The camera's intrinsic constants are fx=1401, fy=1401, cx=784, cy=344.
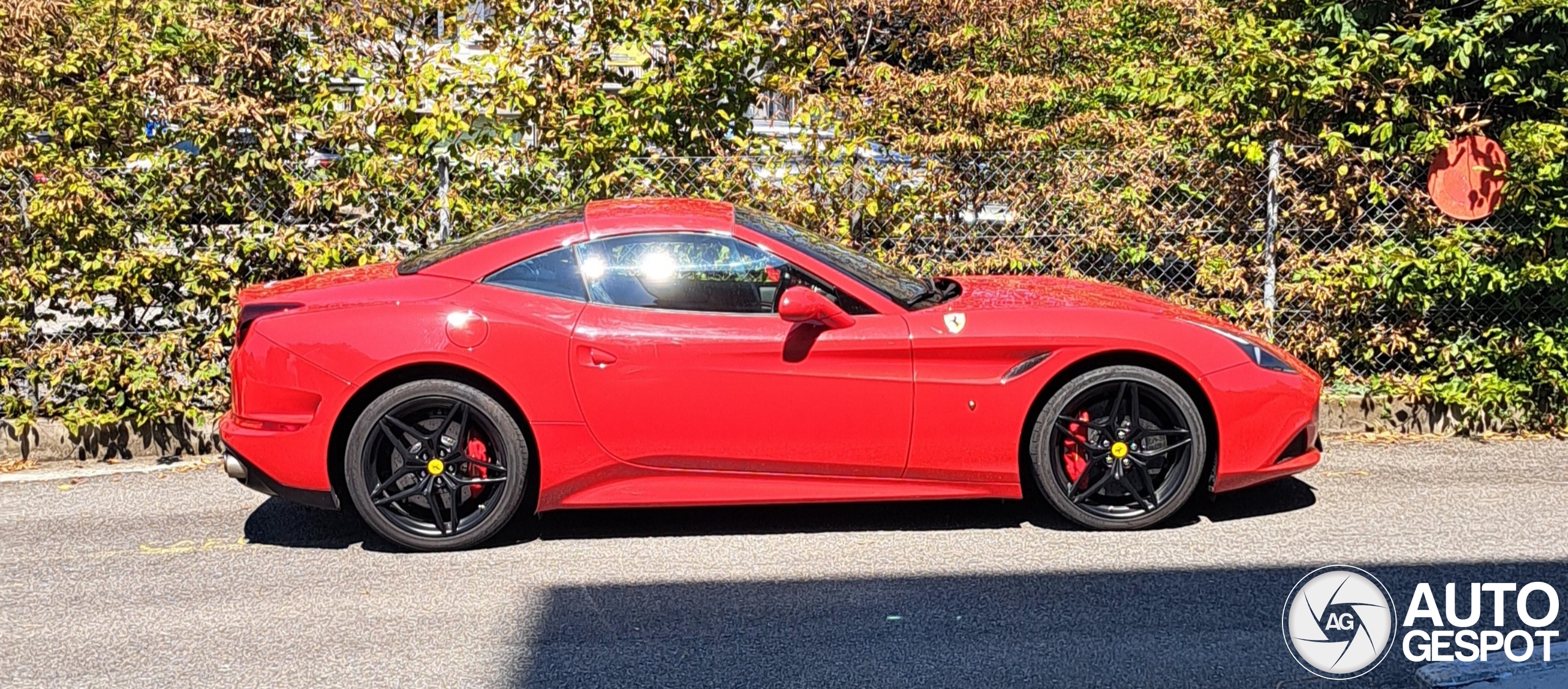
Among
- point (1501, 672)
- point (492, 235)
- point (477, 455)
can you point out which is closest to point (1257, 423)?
point (1501, 672)

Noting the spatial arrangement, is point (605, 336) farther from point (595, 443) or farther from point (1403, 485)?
point (1403, 485)

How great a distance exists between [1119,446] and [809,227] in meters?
2.67

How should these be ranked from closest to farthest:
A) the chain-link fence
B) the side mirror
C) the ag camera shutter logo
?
the ag camera shutter logo < the side mirror < the chain-link fence

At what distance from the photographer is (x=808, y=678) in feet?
13.8

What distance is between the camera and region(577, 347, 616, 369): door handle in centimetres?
547

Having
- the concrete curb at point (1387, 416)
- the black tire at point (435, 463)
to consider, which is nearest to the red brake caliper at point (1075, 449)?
the black tire at point (435, 463)

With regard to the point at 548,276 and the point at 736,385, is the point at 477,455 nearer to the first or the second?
the point at 548,276

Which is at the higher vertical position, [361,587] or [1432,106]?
[1432,106]

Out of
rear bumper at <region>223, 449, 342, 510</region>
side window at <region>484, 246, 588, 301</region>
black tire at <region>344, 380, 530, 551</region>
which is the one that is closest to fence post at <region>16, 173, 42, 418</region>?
rear bumper at <region>223, 449, 342, 510</region>

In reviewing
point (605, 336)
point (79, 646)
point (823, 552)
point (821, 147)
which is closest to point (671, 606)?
point (823, 552)

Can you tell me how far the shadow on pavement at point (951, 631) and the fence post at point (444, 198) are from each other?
3047 millimetres

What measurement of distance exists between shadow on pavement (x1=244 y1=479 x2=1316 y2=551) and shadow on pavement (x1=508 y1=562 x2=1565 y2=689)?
71 centimetres

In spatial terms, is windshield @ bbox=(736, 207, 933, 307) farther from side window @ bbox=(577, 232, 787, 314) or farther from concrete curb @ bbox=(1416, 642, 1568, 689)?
concrete curb @ bbox=(1416, 642, 1568, 689)

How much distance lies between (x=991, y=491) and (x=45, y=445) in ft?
16.4
